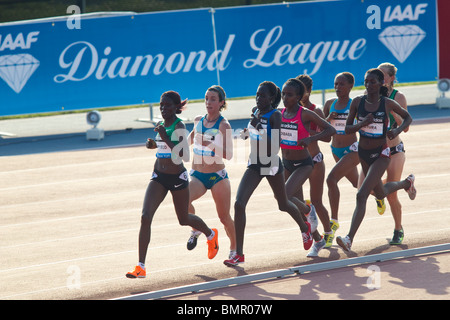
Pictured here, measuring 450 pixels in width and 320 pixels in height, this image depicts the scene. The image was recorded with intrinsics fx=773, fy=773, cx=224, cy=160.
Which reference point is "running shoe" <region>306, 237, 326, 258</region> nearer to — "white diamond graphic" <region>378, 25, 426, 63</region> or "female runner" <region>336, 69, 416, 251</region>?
"female runner" <region>336, 69, 416, 251</region>

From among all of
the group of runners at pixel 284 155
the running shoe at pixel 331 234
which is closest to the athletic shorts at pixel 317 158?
the group of runners at pixel 284 155

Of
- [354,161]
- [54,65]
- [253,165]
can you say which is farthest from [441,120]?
[253,165]

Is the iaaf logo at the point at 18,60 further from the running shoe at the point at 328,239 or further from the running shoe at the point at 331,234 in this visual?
the running shoe at the point at 328,239

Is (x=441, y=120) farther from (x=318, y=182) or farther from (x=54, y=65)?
(x=318, y=182)

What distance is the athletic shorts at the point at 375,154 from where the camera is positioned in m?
9.21

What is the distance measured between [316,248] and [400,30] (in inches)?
563

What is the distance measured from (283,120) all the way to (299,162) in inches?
21.3

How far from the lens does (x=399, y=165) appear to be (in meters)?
9.87

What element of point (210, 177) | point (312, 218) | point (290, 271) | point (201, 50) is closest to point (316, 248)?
point (312, 218)

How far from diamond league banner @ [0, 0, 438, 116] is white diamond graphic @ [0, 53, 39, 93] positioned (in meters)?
0.03

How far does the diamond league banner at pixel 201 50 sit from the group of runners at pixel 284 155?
11666mm

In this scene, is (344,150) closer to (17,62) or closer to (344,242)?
(344,242)

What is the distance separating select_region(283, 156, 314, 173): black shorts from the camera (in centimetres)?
923

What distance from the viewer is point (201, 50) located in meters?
21.1
